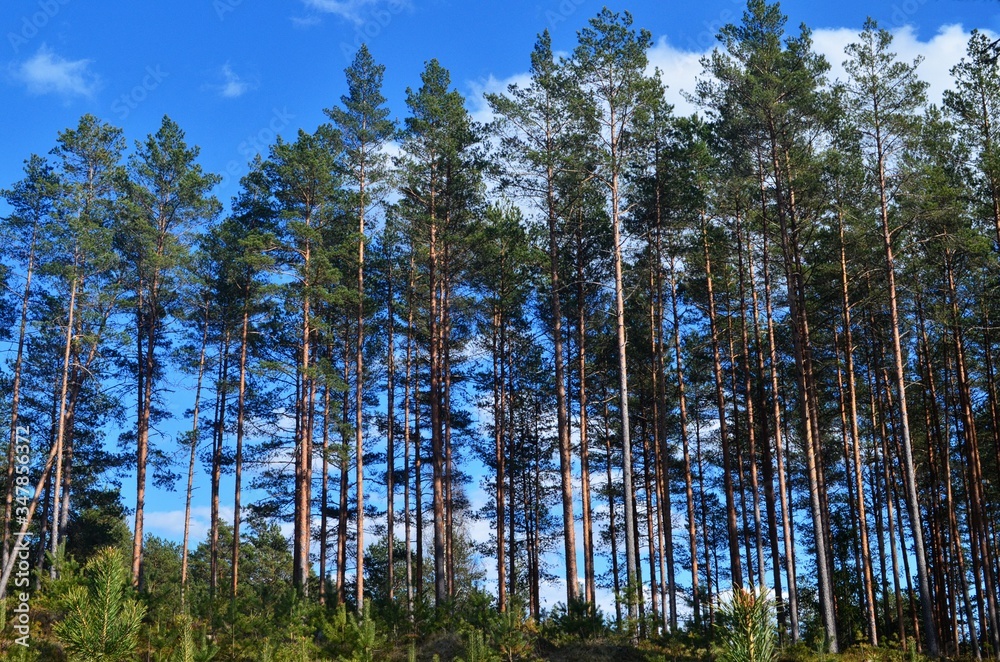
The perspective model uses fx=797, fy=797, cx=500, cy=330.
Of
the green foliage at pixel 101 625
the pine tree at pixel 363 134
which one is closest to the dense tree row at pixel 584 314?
the pine tree at pixel 363 134

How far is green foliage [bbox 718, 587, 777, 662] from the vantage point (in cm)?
435

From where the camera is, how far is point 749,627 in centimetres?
441

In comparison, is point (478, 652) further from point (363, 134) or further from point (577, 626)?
point (363, 134)

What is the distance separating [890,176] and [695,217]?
15.4 feet

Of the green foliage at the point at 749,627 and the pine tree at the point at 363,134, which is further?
the pine tree at the point at 363,134

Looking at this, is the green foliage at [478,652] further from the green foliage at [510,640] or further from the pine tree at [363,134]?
the pine tree at [363,134]

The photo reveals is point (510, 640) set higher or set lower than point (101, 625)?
lower

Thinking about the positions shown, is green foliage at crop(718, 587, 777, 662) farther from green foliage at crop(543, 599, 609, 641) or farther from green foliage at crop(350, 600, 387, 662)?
green foliage at crop(543, 599, 609, 641)

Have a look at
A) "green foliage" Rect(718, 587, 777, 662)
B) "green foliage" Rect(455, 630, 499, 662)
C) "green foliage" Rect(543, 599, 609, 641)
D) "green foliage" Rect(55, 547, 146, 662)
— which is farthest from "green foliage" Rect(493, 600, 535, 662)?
"green foliage" Rect(718, 587, 777, 662)

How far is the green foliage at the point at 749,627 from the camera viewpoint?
14.3 ft

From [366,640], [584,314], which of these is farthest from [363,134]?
[366,640]

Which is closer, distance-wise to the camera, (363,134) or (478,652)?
(478,652)

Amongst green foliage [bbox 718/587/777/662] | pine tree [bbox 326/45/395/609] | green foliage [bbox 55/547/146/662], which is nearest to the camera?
green foliage [bbox 718/587/777/662]

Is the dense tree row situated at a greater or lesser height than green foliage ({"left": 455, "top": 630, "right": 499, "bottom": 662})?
greater
